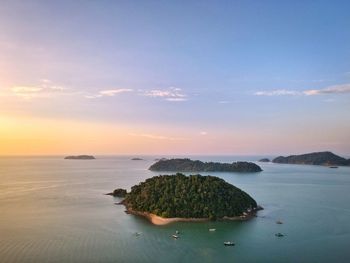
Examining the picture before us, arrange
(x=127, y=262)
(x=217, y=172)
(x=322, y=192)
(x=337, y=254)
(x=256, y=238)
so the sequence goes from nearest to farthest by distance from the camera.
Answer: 1. (x=127, y=262)
2. (x=337, y=254)
3. (x=256, y=238)
4. (x=322, y=192)
5. (x=217, y=172)

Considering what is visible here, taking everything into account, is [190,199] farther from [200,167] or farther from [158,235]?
[200,167]

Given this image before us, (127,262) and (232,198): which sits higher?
(232,198)

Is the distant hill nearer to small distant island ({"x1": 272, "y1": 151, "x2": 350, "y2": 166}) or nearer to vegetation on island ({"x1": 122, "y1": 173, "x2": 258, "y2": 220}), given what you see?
small distant island ({"x1": 272, "y1": 151, "x2": 350, "y2": 166})

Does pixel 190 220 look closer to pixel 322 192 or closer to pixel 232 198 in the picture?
pixel 232 198

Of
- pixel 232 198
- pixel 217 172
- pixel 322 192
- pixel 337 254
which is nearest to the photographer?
pixel 337 254

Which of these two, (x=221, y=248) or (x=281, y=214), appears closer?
(x=221, y=248)

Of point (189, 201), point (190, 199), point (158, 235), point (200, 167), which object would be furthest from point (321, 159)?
point (158, 235)

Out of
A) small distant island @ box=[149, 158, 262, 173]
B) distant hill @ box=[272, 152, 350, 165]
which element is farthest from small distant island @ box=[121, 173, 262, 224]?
distant hill @ box=[272, 152, 350, 165]

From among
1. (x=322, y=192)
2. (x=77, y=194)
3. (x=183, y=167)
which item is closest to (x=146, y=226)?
(x=77, y=194)
